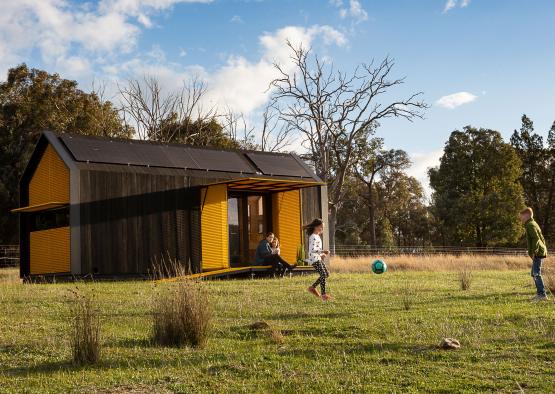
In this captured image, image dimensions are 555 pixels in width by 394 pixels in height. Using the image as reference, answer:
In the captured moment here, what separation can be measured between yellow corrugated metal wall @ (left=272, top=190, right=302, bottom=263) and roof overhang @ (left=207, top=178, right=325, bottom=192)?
0.38 m

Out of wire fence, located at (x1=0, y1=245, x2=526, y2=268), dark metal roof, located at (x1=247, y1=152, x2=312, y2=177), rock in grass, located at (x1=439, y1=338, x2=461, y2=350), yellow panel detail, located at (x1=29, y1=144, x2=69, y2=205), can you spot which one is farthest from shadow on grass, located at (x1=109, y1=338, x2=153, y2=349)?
wire fence, located at (x1=0, y1=245, x2=526, y2=268)

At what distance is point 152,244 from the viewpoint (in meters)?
17.8

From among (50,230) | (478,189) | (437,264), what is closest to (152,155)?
(50,230)

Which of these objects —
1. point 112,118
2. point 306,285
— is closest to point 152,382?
point 306,285

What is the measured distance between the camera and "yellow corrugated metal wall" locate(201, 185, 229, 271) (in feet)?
61.6

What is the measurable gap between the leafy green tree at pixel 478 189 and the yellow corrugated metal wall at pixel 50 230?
2908cm

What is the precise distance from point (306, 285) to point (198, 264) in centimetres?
529

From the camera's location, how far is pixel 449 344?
6.71m

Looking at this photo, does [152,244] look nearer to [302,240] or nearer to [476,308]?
[302,240]

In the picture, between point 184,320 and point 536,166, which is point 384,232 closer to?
point 536,166

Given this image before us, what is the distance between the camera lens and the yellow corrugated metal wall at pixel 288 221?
2048 centimetres

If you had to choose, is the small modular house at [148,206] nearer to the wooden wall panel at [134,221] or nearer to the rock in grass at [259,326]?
the wooden wall panel at [134,221]

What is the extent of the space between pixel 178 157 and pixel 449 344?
13292 mm

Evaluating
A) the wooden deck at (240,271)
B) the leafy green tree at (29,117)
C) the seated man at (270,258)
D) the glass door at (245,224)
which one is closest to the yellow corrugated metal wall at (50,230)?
the wooden deck at (240,271)
